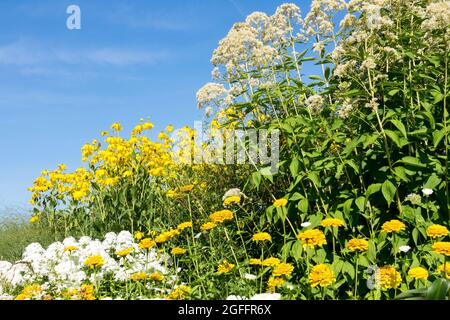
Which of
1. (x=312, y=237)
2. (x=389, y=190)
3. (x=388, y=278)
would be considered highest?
Result: (x=389, y=190)

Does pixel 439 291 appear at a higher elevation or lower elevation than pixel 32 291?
higher

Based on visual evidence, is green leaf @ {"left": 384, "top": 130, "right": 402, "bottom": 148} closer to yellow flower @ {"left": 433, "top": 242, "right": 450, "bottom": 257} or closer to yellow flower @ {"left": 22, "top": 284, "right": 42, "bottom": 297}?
yellow flower @ {"left": 433, "top": 242, "right": 450, "bottom": 257}

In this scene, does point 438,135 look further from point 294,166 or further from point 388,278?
point 388,278

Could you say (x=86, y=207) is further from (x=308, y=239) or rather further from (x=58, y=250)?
(x=308, y=239)

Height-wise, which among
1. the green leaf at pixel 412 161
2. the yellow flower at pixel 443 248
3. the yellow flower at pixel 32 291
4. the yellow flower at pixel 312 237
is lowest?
the yellow flower at pixel 32 291

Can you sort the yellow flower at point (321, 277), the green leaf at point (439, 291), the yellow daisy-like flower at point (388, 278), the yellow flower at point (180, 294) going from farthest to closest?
1. the yellow flower at point (180, 294)
2. the yellow daisy-like flower at point (388, 278)
3. the yellow flower at point (321, 277)
4. the green leaf at point (439, 291)

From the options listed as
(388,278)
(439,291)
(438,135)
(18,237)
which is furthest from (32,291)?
(18,237)

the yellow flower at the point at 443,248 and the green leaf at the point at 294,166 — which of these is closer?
the yellow flower at the point at 443,248

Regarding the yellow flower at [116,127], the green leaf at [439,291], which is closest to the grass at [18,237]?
the yellow flower at [116,127]

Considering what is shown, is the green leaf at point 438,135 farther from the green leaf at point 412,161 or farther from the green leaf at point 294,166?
the green leaf at point 294,166

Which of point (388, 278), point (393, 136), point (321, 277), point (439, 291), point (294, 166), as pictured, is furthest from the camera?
point (294, 166)
